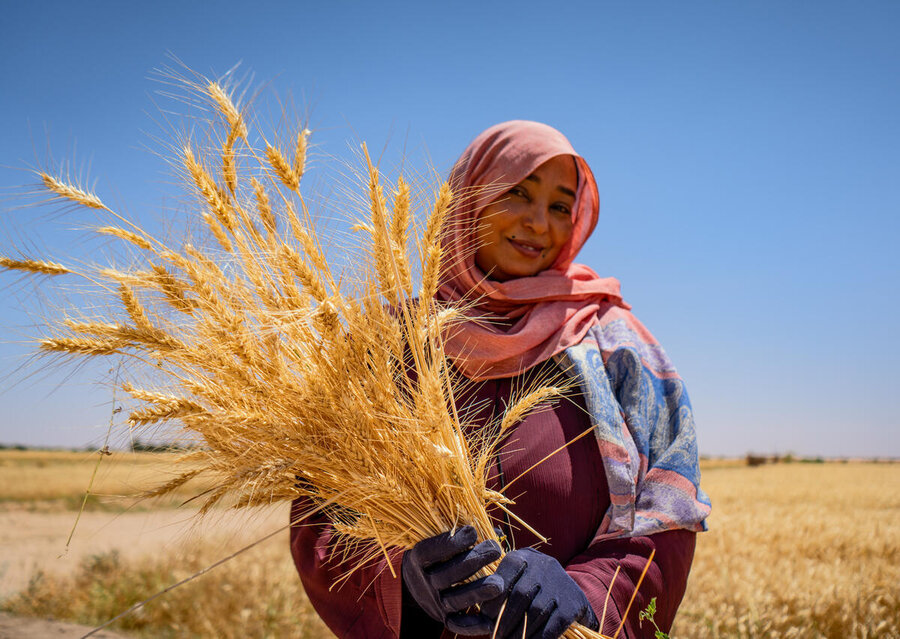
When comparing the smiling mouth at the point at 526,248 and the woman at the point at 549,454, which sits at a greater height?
the smiling mouth at the point at 526,248

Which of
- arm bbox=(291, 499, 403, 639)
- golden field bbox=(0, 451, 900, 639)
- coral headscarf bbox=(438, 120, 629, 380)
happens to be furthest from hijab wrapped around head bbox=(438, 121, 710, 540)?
golden field bbox=(0, 451, 900, 639)

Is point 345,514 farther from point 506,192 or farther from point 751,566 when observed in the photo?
point 751,566

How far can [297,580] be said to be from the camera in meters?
4.55

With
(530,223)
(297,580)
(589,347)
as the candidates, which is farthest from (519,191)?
(297,580)

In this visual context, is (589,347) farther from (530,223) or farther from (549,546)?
(549,546)

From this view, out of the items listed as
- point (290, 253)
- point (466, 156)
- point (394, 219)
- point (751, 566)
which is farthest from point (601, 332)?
point (751, 566)

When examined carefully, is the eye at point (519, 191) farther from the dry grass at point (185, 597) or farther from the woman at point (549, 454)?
the dry grass at point (185, 597)

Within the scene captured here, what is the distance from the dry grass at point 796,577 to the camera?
270 centimetres

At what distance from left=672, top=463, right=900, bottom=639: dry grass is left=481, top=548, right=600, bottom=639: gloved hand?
191 cm

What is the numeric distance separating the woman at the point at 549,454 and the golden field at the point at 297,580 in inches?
16.0

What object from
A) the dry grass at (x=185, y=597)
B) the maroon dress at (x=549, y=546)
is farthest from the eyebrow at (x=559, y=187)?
the dry grass at (x=185, y=597)

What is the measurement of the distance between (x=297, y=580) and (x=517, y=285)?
12.0 ft

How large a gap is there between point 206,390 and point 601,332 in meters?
1.31

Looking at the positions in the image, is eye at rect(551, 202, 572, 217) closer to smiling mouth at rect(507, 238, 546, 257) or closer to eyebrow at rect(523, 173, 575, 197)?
eyebrow at rect(523, 173, 575, 197)
